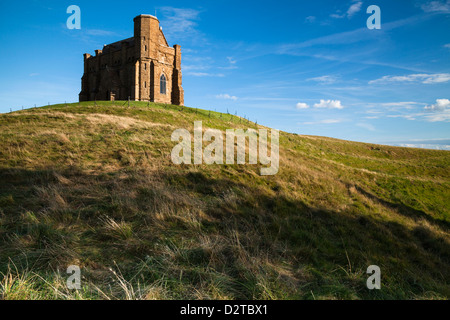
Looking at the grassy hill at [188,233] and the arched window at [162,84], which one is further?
the arched window at [162,84]

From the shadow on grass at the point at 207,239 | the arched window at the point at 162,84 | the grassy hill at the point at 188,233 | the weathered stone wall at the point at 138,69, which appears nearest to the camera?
the grassy hill at the point at 188,233

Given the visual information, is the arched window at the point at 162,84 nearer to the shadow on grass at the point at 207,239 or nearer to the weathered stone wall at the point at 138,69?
the weathered stone wall at the point at 138,69

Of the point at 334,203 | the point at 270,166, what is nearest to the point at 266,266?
the point at 334,203

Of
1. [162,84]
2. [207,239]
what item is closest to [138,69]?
[162,84]

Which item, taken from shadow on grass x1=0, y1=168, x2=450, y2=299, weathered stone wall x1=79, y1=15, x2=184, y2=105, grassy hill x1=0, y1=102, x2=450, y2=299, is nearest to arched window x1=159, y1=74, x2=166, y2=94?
weathered stone wall x1=79, y1=15, x2=184, y2=105

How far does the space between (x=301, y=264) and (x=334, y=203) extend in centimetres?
601

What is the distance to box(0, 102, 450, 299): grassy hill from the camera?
3.21m

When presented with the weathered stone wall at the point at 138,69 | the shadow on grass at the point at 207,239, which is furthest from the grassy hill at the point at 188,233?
the weathered stone wall at the point at 138,69

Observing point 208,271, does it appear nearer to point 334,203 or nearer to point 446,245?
point 334,203

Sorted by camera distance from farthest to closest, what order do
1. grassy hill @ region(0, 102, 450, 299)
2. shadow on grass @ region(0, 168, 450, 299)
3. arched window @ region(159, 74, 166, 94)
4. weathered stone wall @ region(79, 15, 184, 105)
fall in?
arched window @ region(159, 74, 166, 94), weathered stone wall @ region(79, 15, 184, 105), shadow on grass @ region(0, 168, 450, 299), grassy hill @ region(0, 102, 450, 299)

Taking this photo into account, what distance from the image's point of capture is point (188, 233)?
475cm

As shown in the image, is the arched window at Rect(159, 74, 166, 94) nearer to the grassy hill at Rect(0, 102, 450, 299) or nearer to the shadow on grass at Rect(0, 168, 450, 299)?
the grassy hill at Rect(0, 102, 450, 299)

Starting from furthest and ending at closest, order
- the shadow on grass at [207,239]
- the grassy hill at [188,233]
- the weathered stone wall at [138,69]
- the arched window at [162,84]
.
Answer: the arched window at [162,84]
the weathered stone wall at [138,69]
the shadow on grass at [207,239]
the grassy hill at [188,233]

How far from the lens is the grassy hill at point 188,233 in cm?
321
